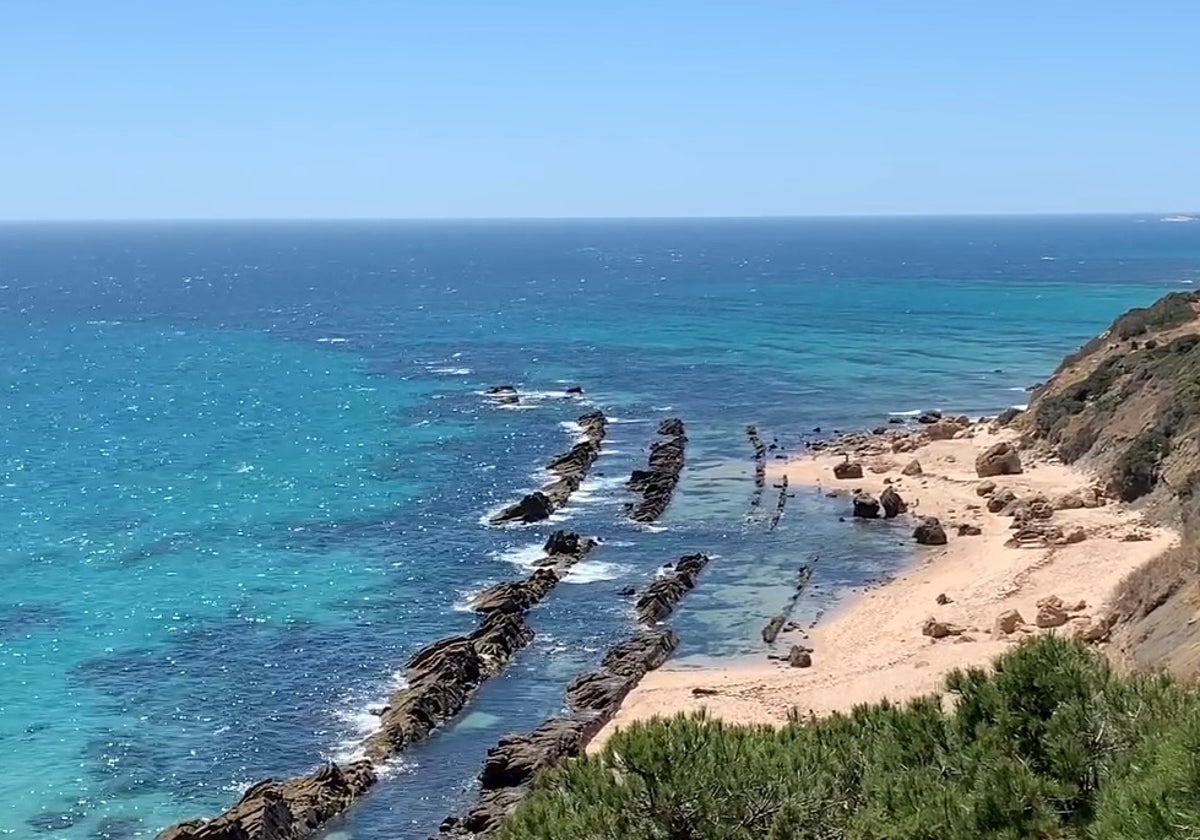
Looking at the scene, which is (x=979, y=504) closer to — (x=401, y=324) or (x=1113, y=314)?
(x=1113, y=314)

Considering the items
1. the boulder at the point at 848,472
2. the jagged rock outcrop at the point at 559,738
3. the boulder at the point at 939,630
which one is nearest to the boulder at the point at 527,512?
the boulder at the point at 848,472

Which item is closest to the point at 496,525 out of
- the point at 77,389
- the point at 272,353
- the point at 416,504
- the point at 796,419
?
the point at 416,504

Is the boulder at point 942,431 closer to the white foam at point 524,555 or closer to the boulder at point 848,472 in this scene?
the boulder at point 848,472

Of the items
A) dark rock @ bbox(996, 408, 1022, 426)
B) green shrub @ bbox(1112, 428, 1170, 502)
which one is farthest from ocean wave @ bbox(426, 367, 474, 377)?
green shrub @ bbox(1112, 428, 1170, 502)

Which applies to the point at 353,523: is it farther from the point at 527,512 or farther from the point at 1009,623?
the point at 1009,623

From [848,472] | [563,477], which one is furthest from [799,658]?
→ [563,477]

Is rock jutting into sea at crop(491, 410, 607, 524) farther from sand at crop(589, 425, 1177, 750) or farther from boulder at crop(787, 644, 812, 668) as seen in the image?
boulder at crop(787, 644, 812, 668)

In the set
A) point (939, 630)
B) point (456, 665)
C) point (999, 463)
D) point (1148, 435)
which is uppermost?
point (1148, 435)
